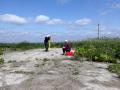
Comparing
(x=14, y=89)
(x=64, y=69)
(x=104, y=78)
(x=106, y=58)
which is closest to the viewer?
(x=14, y=89)

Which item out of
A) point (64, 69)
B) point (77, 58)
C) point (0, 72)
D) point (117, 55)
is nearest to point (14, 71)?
point (0, 72)

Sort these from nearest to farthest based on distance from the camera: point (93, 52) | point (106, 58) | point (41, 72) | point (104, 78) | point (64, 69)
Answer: point (104, 78) < point (41, 72) < point (64, 69) < point (106, 58) < point (93, 52)

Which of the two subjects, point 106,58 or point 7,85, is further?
point 106,58

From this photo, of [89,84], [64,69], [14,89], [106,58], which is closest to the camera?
[14,89]

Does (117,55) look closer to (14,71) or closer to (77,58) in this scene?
(77,58)

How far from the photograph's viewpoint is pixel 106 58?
22.5 m

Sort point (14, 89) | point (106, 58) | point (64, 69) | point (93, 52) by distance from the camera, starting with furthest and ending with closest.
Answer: point (93, 52) < point (106, 58) < point (64, 69) < point (14, 89)

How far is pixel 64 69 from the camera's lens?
17438 mm

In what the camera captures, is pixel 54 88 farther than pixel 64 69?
No

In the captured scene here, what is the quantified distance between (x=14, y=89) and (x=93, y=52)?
12.4m

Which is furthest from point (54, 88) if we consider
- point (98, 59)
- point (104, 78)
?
point (98, 59)

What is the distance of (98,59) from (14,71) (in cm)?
759

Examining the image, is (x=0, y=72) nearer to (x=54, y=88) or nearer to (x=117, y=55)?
(x=54, y=88)

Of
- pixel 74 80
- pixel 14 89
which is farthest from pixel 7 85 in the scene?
pixel 74 80
